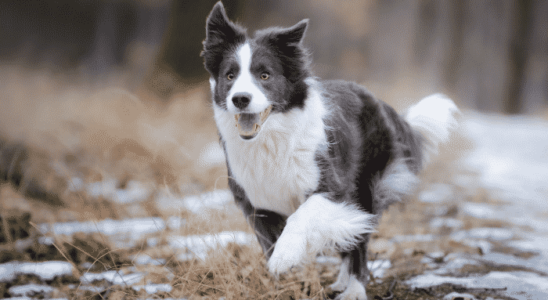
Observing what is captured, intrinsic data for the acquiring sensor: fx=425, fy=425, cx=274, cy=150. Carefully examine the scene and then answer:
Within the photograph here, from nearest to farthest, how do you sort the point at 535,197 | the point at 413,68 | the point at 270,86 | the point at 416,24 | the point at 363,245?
1. the point at 270,86
2. the point at 363,245
3. the point at 535,197
4. the point at 413,68
5. the point at 416,24

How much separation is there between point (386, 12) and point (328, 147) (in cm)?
1233

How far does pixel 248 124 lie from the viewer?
8.02 feet

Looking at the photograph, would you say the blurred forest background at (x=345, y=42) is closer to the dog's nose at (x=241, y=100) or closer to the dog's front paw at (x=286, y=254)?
the dog's nose at (x=241, y=100)

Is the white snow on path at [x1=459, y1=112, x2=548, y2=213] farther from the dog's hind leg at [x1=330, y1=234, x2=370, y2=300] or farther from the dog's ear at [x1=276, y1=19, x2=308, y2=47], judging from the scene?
the dog's ear at [x1=276, y1=19, x2=308, y2=47]

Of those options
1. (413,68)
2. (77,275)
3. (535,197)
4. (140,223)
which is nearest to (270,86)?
(77,275)

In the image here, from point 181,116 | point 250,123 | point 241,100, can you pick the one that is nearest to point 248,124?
point 250,123

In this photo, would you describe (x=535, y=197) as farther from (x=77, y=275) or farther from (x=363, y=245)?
(x=77, y=275)

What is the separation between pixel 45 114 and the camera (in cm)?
723

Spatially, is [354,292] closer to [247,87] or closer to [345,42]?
[247,87]

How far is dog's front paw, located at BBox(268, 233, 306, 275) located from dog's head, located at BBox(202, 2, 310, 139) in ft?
2.00

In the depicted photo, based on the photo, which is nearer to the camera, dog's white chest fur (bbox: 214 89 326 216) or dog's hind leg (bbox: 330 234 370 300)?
dog's white chest fur (bbox: 214 89 326 216)

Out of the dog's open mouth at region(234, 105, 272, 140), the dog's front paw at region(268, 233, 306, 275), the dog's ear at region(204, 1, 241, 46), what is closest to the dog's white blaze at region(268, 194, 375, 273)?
the dog's front paw at region(268, 233, 306, 275)

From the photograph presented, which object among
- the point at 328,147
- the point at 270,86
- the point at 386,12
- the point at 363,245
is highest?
the point at 386,12

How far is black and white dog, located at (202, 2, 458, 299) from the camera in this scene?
239 cm
